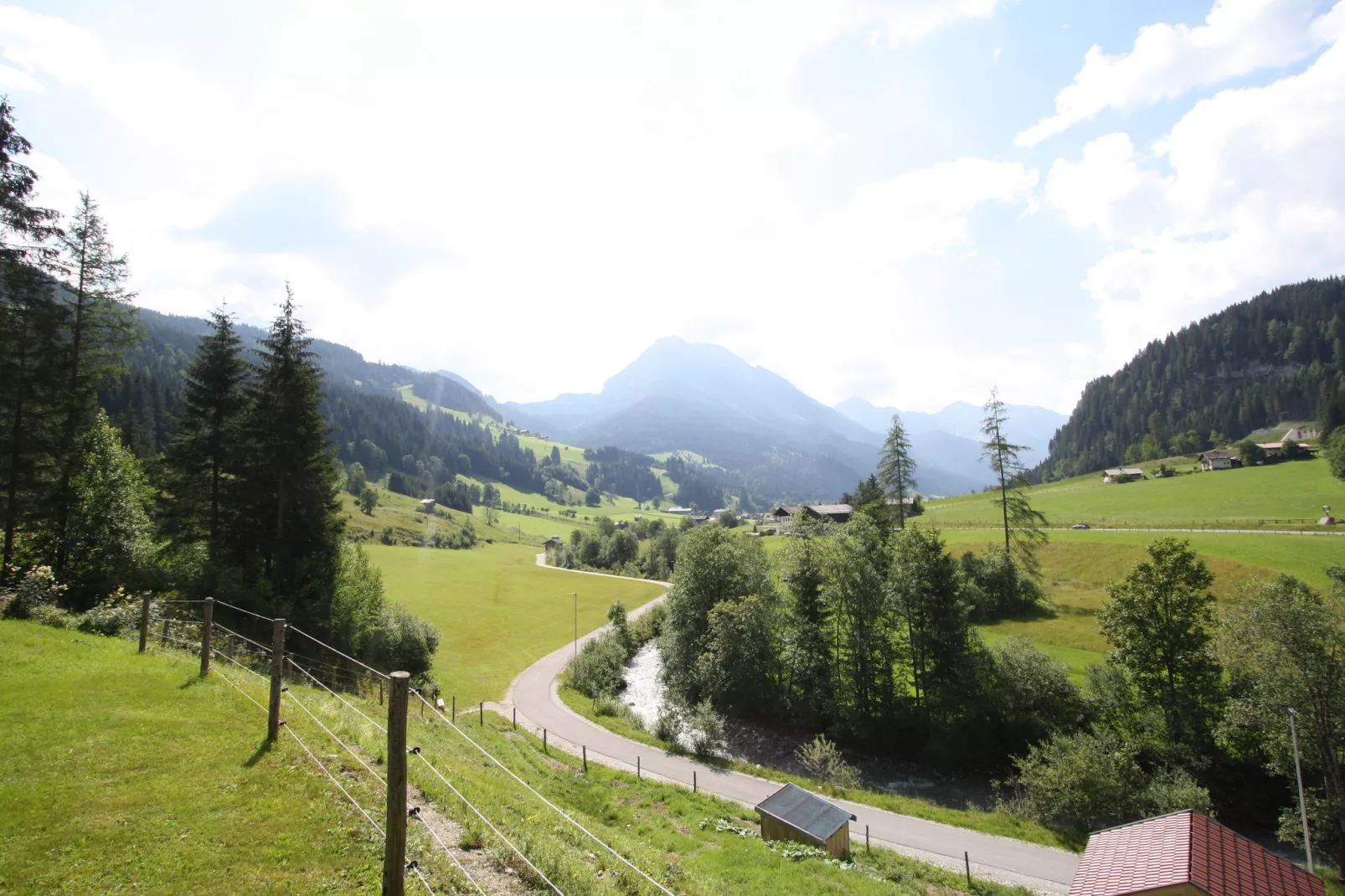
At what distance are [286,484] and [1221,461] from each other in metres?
143

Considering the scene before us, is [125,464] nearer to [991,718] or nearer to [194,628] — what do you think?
[194,628]

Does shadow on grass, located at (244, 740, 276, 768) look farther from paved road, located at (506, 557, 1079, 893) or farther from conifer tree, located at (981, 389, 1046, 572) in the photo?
conifer tree, located at (981, 389, 1046, 572)

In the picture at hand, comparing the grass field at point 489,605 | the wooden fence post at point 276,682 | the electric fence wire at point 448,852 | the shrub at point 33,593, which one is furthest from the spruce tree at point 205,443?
the electric fence wire at point 448,852

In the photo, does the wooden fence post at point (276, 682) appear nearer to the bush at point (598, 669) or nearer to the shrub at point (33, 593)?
the shrub at point (33, 593)

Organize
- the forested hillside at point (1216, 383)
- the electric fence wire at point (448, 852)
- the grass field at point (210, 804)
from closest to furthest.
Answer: the grass field at point (210, 804)
the electric fence wire at point (448, 852)
the forested hillside at point (1216, 383)

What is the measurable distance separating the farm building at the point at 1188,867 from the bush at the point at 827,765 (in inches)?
638

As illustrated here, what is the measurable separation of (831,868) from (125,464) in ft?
110

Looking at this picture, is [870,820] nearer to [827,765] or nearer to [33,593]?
[827,765]

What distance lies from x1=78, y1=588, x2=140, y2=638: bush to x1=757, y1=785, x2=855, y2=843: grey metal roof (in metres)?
23.9

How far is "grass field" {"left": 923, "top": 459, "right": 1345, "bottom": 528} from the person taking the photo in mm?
64206

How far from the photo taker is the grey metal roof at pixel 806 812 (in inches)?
805

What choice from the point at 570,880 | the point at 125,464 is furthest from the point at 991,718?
the point at 125,464

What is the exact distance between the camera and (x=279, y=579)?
92.4 ft

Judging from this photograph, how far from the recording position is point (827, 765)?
3216cm
